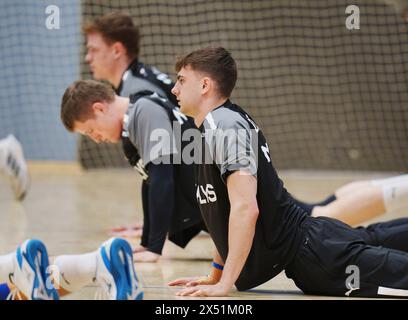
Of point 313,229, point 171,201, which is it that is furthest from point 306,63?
point 313,229

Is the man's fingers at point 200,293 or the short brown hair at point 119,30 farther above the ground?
the short brown hair at point 119,30

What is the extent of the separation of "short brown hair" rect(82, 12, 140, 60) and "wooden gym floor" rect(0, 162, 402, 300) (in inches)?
35.1

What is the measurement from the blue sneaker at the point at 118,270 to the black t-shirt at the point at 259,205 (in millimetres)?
390

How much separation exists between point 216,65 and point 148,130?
0.74 meters

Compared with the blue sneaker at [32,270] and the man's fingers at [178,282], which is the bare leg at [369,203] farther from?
the blue sneaker at [32,270]

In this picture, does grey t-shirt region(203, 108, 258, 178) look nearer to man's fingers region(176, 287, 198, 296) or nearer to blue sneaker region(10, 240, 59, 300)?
man's fingers region(176, 287, 198, 296)

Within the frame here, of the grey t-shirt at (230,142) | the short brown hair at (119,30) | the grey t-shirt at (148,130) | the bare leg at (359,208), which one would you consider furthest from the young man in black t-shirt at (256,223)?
the short brown hair at (119,30)

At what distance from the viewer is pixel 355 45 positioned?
614 cm

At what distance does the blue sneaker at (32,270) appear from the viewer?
2197mm

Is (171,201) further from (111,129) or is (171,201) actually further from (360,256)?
(360,256)

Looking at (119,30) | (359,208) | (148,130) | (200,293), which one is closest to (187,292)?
(200,293)

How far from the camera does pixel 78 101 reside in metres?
2.95

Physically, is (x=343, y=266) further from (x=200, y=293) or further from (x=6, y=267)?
(x=6, y=267)

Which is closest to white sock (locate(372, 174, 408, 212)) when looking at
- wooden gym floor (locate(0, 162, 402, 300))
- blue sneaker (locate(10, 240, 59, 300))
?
wooden gym floor (locate(0, 162, 402, 300))
